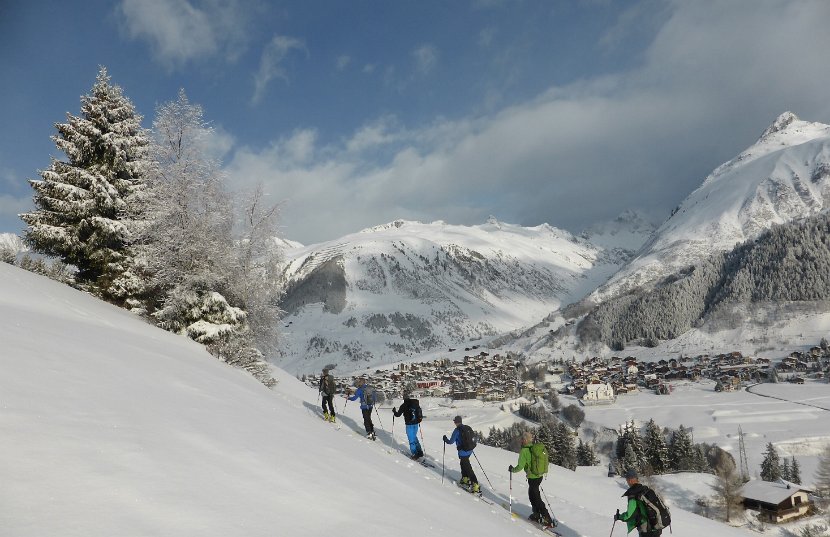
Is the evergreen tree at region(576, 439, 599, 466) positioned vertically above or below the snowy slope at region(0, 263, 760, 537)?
below

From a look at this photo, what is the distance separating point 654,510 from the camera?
936 centimetres

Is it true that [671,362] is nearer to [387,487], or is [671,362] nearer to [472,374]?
[472,374]

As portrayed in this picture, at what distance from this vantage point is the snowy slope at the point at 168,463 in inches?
190

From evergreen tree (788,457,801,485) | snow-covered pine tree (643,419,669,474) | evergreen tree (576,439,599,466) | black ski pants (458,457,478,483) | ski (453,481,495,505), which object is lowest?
evergreen tree (576,439,599,466)

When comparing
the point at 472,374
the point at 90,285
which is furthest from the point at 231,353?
the point at 472,374

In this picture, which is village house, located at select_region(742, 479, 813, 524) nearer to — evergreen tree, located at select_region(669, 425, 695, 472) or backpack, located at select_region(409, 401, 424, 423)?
evergreen tree, located at select_region(669, 425, 695, 472)

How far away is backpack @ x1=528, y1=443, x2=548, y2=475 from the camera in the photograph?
12.1m

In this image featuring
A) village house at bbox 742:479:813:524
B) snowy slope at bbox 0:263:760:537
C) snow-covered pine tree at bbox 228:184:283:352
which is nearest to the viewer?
snowy slope at bbox 0:263:760:537

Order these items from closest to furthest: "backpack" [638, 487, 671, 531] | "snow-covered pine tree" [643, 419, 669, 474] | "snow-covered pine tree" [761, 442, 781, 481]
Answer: "backpack" [638, 487, 671, 531]
"snow-covered pine tree" [761, 442, 781, 481]
"snow-covered pine tree" [643, 419, 669, 474]

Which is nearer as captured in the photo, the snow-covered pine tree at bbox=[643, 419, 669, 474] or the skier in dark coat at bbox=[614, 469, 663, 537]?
the skier in dark coat at bbox=[614, 469, 663, 537]

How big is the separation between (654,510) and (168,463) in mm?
8526

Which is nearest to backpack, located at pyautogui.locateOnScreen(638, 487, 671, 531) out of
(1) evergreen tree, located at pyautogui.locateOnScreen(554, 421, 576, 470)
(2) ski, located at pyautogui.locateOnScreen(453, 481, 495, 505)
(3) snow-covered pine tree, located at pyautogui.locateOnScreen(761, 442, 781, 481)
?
(2) ski, located at pyautogui.locateOnScreen(453, 481, 495, 505)

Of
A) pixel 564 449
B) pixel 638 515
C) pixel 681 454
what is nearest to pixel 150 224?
pixel 638 515

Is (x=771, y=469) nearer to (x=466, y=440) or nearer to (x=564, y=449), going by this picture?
(x=564, y=449)
